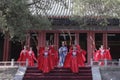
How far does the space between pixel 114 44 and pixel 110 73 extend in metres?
6.54

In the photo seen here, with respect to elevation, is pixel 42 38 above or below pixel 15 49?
above

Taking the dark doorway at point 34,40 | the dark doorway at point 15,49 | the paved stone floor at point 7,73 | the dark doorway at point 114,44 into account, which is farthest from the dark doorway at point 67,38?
the paved stone floor at point 7,73

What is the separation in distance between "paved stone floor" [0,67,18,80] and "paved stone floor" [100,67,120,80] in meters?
3.98

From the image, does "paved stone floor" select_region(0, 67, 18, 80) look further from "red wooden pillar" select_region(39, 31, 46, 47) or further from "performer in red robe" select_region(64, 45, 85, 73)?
"red wooden pillar" select_region(39, 31, 46, 47)

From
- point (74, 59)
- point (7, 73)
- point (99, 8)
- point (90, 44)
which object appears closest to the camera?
point (99, 8)

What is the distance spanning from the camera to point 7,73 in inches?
635

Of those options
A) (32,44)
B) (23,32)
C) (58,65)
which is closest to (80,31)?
(32,44)

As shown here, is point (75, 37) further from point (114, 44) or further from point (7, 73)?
point (7, 73)

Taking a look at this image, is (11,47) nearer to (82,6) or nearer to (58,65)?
(58,65)

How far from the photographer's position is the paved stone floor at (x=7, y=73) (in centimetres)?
1556

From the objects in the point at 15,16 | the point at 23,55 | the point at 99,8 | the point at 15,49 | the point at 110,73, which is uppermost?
the point at 99,8

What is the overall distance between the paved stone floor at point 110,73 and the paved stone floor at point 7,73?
3.98 m

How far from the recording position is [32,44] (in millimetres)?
22422

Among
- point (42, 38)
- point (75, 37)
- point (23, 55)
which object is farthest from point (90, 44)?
point (23, 55)
